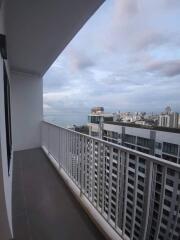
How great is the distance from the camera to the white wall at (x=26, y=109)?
Result: 5.50 meters

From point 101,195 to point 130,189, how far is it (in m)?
0.63

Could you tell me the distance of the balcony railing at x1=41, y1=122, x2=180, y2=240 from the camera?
111 centimetres

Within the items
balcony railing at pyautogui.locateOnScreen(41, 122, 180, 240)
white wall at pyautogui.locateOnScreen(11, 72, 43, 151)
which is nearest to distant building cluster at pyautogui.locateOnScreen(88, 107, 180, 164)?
balcony railing at pyautogui.locateOnScreen(41, 122, 180, 240)

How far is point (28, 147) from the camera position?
19.1ft

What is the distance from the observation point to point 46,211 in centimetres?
223

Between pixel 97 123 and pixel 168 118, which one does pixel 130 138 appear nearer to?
pixel 168 118

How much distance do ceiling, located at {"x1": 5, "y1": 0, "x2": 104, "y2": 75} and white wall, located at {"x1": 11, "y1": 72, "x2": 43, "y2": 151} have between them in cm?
167

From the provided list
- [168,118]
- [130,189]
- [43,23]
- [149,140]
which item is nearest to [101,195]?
[130,189]

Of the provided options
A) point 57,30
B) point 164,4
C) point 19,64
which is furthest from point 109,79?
point 57,30

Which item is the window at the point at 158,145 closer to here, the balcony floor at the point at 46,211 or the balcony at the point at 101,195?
the balcony at the point at 101,195

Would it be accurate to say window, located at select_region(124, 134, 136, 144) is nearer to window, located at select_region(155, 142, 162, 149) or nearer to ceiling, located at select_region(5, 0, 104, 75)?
window, located at select_region(155, 142, 162, 149)

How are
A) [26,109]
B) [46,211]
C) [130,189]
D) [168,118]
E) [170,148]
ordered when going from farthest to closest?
[26,109] < [46,211] < [168,118] < [130,189] < [170,148]

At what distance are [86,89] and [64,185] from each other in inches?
284

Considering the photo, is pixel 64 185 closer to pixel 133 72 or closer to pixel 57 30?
pixel 57 30
